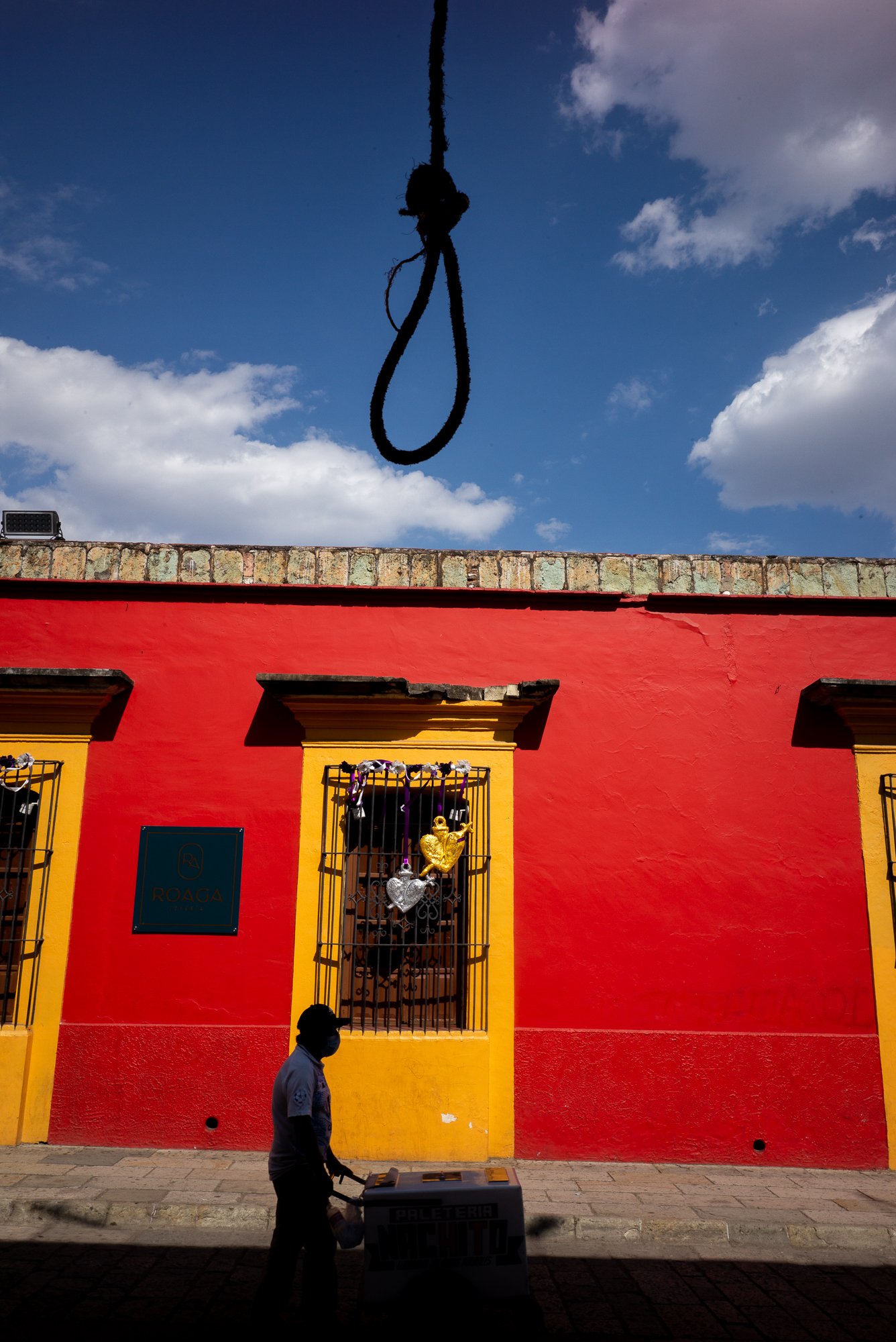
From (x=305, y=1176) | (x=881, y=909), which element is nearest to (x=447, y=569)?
(x=881, y=909)

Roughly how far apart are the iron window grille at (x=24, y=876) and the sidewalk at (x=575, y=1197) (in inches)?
37.2

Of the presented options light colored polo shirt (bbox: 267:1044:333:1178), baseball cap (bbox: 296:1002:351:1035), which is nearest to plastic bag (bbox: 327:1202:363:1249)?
light colored polo shirt (bbox: 267:1044:333:1178)

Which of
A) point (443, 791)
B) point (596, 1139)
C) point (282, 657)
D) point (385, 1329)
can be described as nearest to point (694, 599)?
point (443, 791)

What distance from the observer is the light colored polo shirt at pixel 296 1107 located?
3.38m

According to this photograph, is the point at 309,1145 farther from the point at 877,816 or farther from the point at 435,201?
the point at 877,816

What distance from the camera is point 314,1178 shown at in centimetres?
331

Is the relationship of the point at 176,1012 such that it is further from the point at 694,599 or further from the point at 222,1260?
the point at 694,599

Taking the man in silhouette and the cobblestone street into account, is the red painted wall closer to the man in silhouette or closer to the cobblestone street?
the cobblestone street

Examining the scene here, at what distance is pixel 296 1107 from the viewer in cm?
338

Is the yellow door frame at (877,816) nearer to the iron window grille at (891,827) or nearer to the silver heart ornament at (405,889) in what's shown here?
the iron window grille at (891,827)

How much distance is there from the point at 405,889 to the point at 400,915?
0.70 feet

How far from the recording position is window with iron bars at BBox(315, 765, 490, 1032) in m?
5.71

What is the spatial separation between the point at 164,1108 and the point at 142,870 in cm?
148

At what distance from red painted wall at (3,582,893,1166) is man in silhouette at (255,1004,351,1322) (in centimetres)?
222
